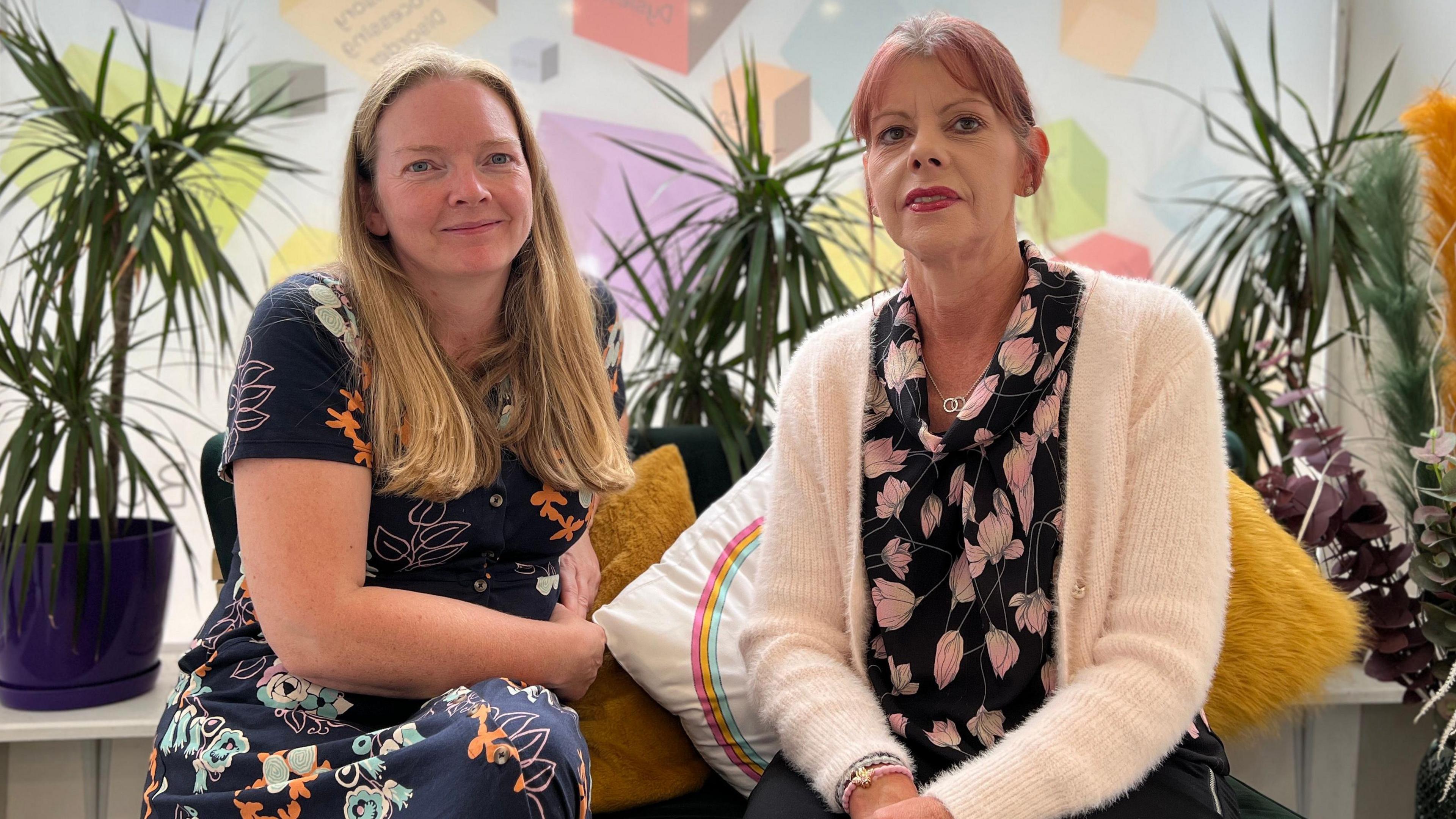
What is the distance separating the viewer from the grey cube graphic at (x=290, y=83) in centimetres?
275

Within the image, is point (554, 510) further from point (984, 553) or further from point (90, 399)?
point (90, 399)

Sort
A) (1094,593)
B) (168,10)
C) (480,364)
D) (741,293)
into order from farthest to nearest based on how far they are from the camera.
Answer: (168,10)
(741,293)
(480,364)
(1094,593)

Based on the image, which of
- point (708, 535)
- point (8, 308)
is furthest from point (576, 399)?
point (8, 308)

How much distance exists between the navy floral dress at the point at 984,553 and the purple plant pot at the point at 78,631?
1.55m

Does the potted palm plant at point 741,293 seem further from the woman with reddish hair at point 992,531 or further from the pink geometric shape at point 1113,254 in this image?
the pink geometric shape at point 1113,254

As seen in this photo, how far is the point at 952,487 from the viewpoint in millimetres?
→ 1456

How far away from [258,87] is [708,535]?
5.94 feet

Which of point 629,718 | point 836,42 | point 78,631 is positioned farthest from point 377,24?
point 629,718

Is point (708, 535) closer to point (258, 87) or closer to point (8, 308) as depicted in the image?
point (258, 87)

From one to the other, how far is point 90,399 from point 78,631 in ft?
1.50

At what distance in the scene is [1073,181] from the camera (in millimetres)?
3037

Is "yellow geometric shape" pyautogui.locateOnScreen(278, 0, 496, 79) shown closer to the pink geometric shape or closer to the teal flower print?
the pink geometric shape

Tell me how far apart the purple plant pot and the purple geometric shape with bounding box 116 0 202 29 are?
1.35 metres

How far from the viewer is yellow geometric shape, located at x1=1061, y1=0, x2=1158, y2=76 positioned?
3.00 meters
